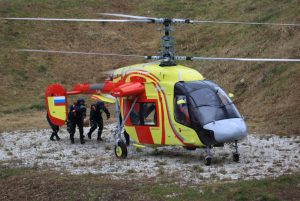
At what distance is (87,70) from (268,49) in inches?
488

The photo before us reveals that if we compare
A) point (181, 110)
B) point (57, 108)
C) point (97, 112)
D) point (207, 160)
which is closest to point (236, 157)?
point (207, 160)

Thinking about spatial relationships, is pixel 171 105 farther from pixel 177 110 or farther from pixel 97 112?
pixel 97 112

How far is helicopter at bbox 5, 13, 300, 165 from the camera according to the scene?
1560 centimetres

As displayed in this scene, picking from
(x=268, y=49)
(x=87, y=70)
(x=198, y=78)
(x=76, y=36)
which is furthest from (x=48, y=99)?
(x=76, y=36)

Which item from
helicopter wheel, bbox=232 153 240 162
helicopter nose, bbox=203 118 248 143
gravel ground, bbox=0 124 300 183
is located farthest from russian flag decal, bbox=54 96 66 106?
helicopter wheel, bbox=232 153 240 162

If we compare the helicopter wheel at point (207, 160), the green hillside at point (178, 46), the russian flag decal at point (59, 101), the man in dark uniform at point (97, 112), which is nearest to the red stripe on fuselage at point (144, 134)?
the helicopter wheel at point (207, 160)

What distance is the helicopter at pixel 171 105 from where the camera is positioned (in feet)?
51.2

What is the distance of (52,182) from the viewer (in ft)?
47.2

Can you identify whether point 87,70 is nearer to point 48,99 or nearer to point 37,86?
point 37,86

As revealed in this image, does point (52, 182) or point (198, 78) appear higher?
point (198, 78)

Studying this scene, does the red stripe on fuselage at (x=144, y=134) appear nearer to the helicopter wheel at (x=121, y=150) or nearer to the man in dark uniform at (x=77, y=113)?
the helicopter wheel at (x=121, y=150)

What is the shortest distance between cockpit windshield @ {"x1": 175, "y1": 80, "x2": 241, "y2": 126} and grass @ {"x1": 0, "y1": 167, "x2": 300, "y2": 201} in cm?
256

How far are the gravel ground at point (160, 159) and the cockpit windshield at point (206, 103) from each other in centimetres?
130

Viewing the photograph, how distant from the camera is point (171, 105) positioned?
16656 mm
